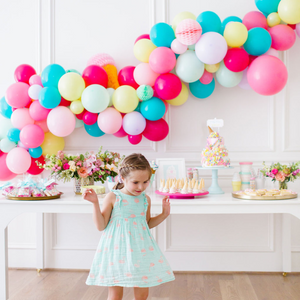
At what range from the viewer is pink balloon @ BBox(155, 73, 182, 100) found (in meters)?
2.36

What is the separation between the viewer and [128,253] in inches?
61.3

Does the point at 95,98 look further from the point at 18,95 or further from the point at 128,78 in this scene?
the point at 18,95

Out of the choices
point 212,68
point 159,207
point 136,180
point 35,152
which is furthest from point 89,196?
point 212,68

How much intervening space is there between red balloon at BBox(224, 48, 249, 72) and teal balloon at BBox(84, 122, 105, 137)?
1085mm

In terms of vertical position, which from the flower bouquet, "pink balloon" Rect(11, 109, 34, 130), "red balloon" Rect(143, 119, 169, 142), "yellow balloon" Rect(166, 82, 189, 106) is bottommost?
the flower bouquet

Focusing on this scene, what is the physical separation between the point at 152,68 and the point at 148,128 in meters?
0.45

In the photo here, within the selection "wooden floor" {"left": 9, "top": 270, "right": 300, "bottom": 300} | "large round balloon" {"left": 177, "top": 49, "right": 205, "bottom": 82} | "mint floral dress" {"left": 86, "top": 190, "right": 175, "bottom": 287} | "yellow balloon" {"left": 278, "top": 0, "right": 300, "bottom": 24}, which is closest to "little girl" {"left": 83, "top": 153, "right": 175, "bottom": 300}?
"mint floral dress" {"left": 86, "top": 190, "right": 175, "bottom": 287}

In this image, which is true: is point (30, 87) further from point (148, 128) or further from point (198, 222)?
point (198, 222)

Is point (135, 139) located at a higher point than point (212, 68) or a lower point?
lower

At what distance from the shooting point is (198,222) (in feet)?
9.19

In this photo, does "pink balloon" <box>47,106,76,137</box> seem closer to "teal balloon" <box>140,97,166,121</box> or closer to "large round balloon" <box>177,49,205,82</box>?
"teal balloon" <box>140,97,166,121</box>

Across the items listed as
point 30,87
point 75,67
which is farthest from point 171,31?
point 30,87

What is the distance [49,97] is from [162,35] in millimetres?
915

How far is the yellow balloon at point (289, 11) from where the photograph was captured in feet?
7.54
